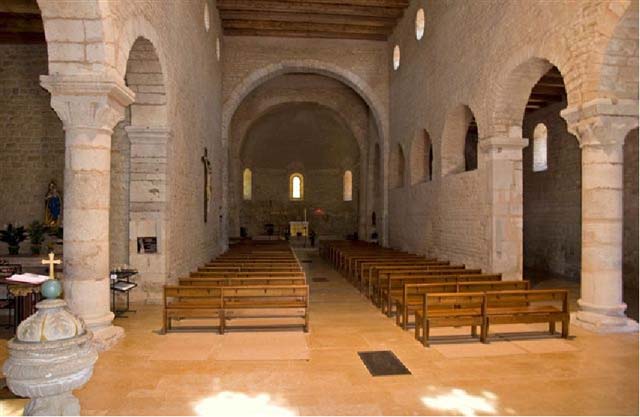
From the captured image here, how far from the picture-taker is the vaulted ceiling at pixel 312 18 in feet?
52.5

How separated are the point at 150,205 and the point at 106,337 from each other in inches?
137

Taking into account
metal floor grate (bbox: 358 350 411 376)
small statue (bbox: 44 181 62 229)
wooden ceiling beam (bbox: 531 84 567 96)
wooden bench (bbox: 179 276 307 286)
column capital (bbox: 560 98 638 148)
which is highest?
wooden ceiling beam (bbox: 531 84 567 96)

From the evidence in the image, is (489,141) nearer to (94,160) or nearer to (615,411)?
(615,411)

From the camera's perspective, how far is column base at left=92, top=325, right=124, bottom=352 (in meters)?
6.27

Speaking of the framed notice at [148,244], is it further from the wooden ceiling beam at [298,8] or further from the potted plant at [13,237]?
the wooden ceiling beam at [298,8]

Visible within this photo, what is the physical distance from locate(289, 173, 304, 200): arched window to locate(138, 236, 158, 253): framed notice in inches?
830

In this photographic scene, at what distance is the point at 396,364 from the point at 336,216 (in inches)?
958

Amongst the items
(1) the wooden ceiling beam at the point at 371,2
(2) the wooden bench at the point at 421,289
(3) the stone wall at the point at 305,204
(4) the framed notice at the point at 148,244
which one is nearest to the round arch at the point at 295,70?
(1) the wooden ceiling beam at the point at 371,2

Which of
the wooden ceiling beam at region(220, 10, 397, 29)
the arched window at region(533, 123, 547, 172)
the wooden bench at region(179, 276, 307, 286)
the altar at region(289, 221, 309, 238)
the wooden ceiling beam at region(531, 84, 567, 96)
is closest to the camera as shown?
the wooden bench at region(179, 276, 307, 286)

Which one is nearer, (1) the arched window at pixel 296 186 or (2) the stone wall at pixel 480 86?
(2) the stone wall at pixel 480 86

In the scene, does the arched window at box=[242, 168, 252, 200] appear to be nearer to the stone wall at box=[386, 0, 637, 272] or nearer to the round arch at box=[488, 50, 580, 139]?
the stone wall at box=[386, 0, 637, 272]

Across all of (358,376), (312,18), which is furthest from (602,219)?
(312,18)

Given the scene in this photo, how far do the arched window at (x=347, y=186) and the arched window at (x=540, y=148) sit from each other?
14009 mm

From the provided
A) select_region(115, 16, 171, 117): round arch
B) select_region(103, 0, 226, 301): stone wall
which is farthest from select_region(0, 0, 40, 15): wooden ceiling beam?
select_region(115, 16, 171, 117): round arch
